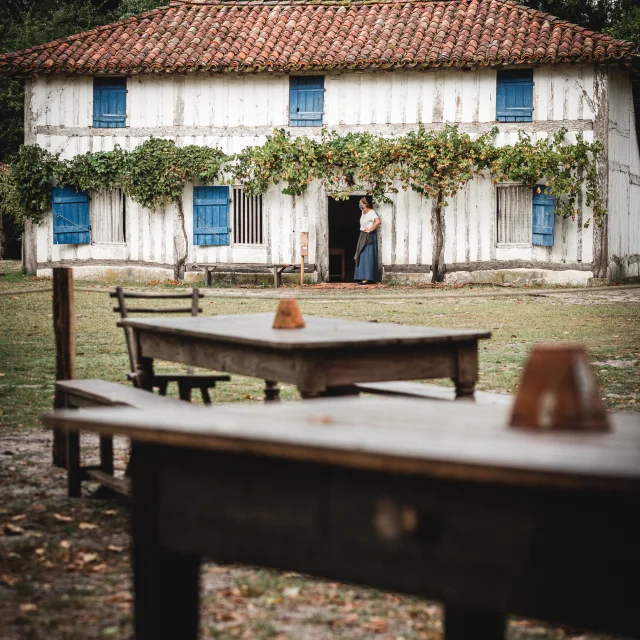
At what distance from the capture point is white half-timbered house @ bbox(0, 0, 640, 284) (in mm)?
22547

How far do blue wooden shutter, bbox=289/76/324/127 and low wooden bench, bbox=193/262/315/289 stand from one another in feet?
10.4

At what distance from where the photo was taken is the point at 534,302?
59.7ft

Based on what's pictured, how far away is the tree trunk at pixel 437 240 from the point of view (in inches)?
900

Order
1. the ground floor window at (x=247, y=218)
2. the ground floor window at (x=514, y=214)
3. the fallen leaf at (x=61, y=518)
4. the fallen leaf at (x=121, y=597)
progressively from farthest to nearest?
the ground floor window at (x=247, y=218), the ground floor window at (x=514, y=214), the fallen leaf at (x=61, y=518), the fallen leaf at (x=121, y=597)

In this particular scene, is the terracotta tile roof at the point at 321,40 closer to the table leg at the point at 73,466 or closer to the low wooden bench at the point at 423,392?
the low wooden bench at the point at 423,392

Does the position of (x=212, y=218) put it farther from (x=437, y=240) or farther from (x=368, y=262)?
(x=437, y=240)

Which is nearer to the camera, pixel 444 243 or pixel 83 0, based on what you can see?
pixel 444 243

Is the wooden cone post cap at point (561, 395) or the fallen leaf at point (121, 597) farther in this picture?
the fallen leaf at point (121, 597)

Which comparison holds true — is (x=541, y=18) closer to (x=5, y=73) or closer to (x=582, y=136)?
(x=582, y=136)

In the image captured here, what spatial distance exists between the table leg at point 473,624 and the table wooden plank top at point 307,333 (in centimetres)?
229

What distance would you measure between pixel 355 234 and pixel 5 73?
9009 mm

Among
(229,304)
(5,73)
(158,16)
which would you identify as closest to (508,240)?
(229,304)

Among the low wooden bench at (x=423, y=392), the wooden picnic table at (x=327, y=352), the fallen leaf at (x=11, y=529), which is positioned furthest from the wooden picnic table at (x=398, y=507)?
the low wooden bench at (x=423, y=392)

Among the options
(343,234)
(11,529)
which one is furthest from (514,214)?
(11,529)
